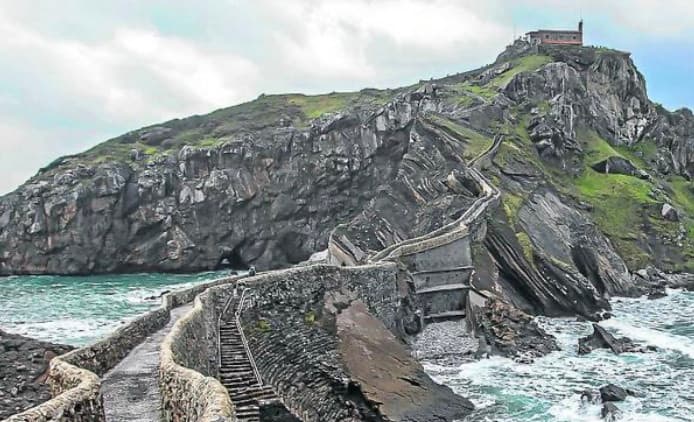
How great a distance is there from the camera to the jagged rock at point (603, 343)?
4244 cm

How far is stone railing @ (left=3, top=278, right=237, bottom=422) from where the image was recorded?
1123 centimetres

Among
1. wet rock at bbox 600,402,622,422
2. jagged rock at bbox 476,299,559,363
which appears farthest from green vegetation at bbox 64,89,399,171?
wet rock at bbox 600,402,622,422

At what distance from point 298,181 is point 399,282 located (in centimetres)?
5590

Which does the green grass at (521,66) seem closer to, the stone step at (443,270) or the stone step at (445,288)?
the stone step at (443,270)

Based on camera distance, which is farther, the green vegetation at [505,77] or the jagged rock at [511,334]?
the green vegetation at [505,77]

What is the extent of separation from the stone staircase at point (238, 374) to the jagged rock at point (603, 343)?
76.2ft

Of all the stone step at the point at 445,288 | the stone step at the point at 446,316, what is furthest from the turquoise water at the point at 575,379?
the stone step at the point at 445,288

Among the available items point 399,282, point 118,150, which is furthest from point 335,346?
point 118,150

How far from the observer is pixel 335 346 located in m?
31.0

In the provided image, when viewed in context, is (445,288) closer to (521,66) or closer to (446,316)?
(446,316)

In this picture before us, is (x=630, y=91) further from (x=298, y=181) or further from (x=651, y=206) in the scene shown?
(x=298, y=181)

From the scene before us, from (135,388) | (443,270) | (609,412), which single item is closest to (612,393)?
(609,412)

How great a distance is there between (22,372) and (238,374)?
13.4 meters

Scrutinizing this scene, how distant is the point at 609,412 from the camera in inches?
1203
